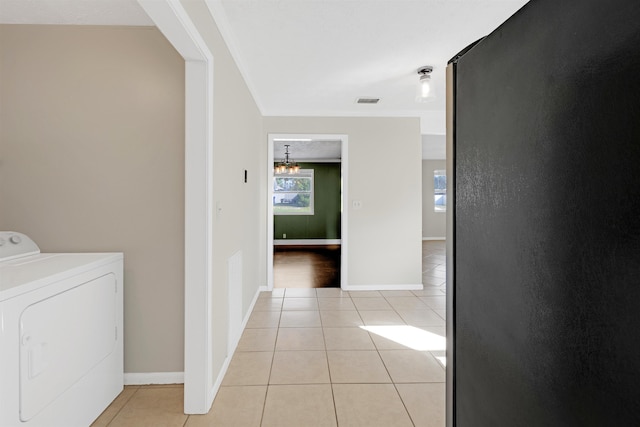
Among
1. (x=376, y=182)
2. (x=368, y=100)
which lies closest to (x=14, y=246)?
(x=368, y=100)

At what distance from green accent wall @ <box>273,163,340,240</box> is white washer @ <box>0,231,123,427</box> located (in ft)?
23.7

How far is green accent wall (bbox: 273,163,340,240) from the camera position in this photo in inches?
361

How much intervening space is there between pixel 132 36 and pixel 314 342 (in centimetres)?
255

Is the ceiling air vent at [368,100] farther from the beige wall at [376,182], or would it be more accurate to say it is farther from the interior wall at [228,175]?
the interior wall at [228,175]

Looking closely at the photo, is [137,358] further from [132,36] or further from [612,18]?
[612,18]

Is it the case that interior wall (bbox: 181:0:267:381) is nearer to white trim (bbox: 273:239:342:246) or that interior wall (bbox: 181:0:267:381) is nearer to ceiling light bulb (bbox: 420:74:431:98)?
ceiling light bulb (bbox: 420:74:431:98)

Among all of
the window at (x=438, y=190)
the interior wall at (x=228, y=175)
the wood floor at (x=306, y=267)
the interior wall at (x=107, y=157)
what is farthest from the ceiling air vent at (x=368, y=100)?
the window at (x=438, y=190)

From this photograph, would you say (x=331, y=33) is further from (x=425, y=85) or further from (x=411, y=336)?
(x=411, y=336)

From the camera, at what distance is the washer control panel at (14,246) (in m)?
1.63

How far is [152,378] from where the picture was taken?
2098 mm

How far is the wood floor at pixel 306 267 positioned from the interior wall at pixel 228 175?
123 centimetres

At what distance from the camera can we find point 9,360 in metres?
1.20

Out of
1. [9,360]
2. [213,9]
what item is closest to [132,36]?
[213,9]

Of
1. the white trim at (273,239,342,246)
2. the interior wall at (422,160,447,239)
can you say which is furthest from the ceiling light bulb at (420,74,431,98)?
the interior wall at (422,160,447,239)
